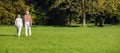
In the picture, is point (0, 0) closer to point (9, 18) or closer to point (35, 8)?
point (9, 18)

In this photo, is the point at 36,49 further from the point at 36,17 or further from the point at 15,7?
the point at 36,17

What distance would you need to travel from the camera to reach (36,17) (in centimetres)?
8938

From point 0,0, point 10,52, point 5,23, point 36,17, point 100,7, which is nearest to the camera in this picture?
point 10,52

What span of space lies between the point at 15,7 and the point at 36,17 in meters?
8.97

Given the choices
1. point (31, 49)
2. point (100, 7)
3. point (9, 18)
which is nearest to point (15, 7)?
point (9, 18)

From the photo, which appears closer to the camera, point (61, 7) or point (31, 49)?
point (31, 49)

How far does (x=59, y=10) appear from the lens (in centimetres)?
8125

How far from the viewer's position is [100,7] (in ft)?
239

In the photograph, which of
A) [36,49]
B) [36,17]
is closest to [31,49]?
[36,49]

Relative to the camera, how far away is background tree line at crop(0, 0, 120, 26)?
241 feet

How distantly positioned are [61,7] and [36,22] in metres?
15.9

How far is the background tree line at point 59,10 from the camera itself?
7350 cm

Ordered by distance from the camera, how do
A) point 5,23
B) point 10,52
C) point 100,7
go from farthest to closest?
point 5,23, point 100,7, point 10,52

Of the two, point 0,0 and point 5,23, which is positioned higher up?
point 0,0
